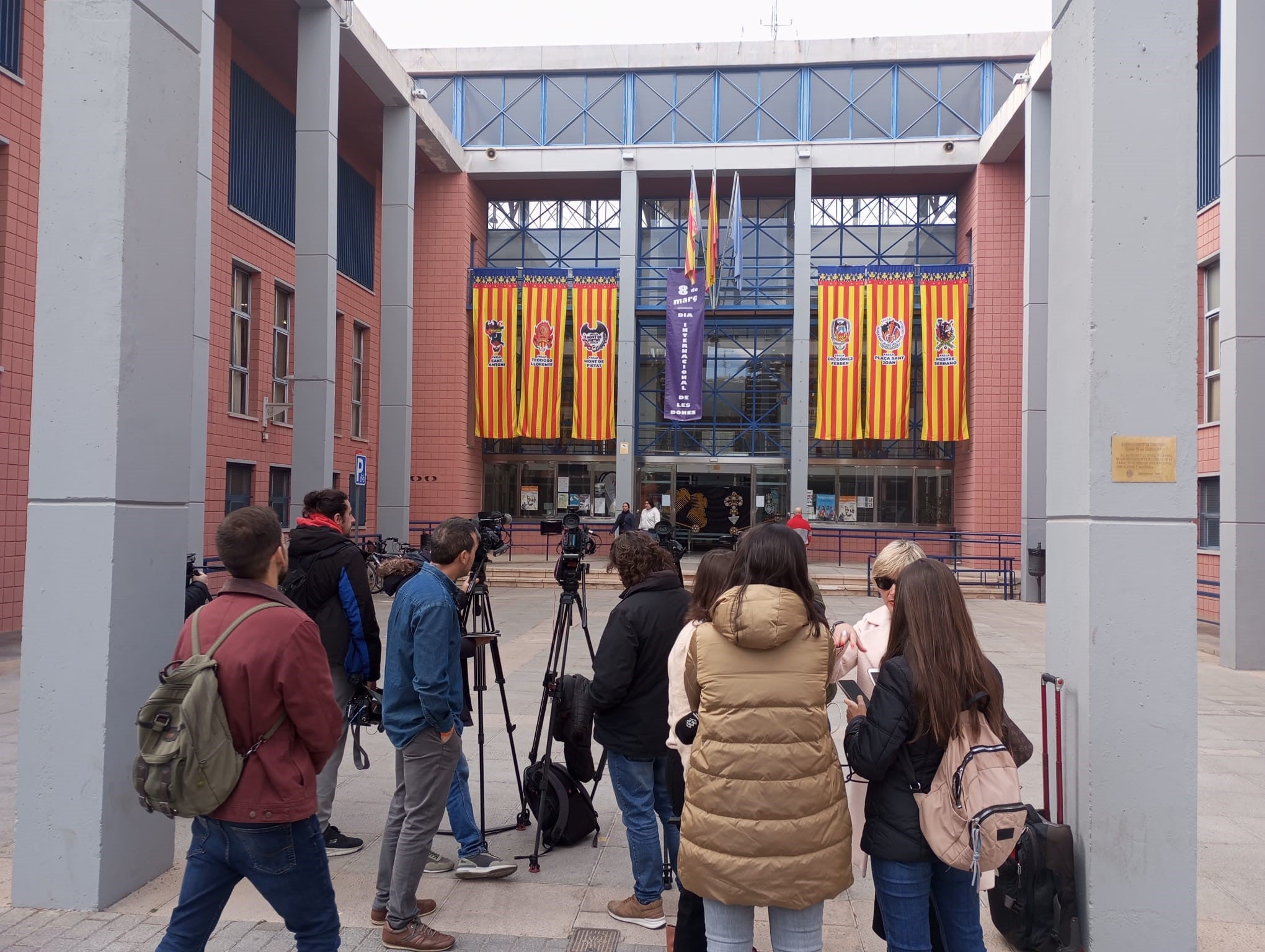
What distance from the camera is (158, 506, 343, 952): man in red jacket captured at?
2832 mm

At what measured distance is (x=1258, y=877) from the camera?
16.0 ft

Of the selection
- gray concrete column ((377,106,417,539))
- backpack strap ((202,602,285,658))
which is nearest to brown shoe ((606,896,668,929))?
backpack strap ((202,602,285,658))

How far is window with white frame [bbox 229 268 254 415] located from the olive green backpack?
53.0 feet

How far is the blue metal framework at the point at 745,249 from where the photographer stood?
86.3 feet

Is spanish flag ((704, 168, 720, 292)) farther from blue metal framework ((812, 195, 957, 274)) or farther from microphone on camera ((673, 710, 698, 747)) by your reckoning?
microphone on camera ((673, 710, 698, 747))

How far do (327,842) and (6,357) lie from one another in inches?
407

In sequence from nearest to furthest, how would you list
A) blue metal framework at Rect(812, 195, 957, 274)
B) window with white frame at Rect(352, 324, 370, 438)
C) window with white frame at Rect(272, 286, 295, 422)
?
window with white frame at Rect(272, 286, 295, 422), window with white frame at Rect(352, 324, 370, 438), blue metal framework at Rect(812, 195, 957, 274)

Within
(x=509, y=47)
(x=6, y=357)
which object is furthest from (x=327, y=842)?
(x=509, y=47)

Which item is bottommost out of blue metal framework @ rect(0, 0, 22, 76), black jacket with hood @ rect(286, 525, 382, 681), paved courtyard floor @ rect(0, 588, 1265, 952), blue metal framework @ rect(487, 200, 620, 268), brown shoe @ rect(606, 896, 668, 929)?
paved courtyard floor @ rect(0, 588, 1265, 952)

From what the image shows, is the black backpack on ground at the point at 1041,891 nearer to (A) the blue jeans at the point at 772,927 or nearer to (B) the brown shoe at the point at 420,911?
(A) the blue jeans at the point at 772,927

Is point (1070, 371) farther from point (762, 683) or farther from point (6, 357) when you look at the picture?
point (6, 357)

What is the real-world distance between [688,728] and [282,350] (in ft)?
60.9

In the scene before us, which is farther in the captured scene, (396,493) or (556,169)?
(556,169)

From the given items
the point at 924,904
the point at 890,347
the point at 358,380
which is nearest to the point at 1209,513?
the point at 890,347
